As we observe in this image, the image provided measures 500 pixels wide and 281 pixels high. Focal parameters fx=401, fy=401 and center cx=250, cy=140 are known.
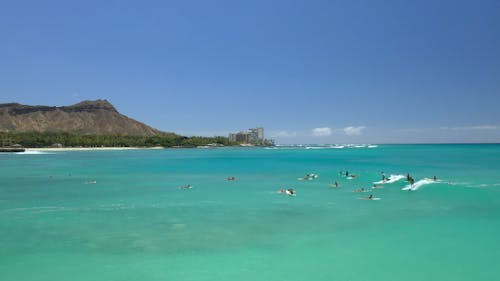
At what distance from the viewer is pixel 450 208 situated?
31078 millimetres

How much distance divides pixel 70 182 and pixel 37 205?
1847 centimetres

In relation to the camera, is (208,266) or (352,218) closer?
(208,266)

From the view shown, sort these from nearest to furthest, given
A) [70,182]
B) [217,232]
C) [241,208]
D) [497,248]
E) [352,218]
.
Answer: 1. [497,248]
2. [217,232]
3. [352,218]
4. [241,208]
5. [70,182]

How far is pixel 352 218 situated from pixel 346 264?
32.1ft

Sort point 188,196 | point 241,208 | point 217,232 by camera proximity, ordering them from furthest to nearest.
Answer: point 188,196
point 241,208
point 217,232

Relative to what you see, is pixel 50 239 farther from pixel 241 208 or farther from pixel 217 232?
pixel 241 208

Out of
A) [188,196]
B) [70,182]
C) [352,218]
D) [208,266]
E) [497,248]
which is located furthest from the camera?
[70,182]

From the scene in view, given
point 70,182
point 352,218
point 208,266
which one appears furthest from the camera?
point 70,182

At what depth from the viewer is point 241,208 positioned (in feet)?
101

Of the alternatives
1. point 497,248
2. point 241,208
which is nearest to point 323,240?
point 497,248

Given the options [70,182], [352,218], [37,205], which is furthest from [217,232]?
Result: [70,182]

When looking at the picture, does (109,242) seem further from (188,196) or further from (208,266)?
(188,196)

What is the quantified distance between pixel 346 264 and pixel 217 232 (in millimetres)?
8011

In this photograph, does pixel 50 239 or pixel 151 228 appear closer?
pixel 50 239
